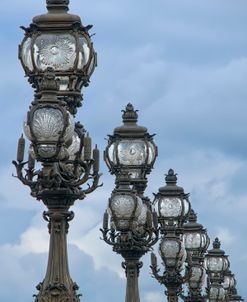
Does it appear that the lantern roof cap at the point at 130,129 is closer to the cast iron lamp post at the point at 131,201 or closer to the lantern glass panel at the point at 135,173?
the cast iron lamp post at the point at 131,201

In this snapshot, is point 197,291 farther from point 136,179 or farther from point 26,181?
point 26,181

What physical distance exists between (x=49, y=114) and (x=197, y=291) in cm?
2197

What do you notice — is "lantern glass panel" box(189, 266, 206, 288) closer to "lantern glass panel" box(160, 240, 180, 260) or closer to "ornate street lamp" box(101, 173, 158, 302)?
"lantern glass panel" box(160, 240, 180, 260)

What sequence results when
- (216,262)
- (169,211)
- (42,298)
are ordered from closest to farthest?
(42,298), (169,211), (216,262)

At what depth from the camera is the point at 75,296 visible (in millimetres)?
19312

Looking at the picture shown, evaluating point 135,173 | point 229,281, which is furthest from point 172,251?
point 229,281

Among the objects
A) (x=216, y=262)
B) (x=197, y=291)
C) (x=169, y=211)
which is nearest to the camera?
(x=169, y=211)

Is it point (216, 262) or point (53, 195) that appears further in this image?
point (216, 262)

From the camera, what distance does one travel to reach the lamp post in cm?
1936

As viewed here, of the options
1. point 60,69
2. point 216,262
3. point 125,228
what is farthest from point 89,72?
point 216,262

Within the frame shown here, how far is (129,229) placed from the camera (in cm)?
2667

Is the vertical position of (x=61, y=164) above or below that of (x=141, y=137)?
below

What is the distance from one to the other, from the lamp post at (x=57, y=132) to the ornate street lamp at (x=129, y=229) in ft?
19.2

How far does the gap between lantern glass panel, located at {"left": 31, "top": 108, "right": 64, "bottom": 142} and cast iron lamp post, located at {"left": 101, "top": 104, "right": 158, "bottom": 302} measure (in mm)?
7013
